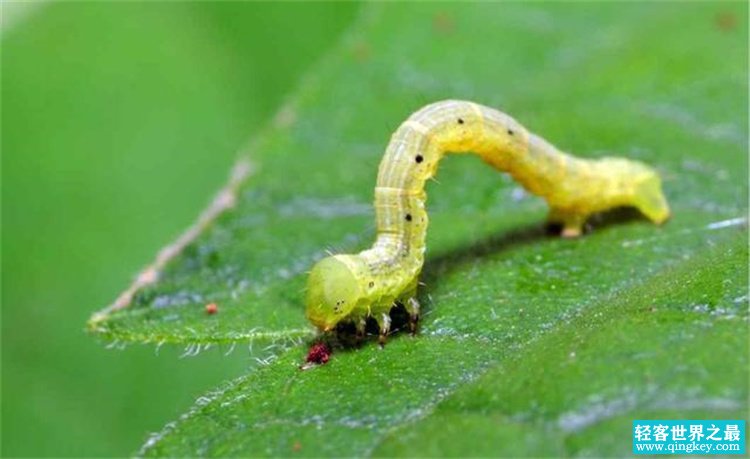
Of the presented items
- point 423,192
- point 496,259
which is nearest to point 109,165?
point 423,192

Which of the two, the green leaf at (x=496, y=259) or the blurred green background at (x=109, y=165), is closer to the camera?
the green leaf at (x=496, y=259)

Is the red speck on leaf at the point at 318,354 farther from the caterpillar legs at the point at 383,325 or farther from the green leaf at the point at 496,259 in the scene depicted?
the caterpillar legs at the point at 383,325

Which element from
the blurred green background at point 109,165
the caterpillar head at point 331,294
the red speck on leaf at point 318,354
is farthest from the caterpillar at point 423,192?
the blurred green background at point 109,165

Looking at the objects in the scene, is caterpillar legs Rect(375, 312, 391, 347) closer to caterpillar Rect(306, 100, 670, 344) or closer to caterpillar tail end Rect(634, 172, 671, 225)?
caterpillar Rect(306, 100, 670, 344)

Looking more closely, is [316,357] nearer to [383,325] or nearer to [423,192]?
[383,325]

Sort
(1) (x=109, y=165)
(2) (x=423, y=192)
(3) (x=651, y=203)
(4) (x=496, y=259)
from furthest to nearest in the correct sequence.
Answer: (1) (x=109, y=165)
(3) (x=651, y=203)
(4) (x=496, y=259)
(2) (x=423, y=192)

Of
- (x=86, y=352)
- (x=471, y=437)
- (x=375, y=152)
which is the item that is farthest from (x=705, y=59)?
(x=86, y=352)
